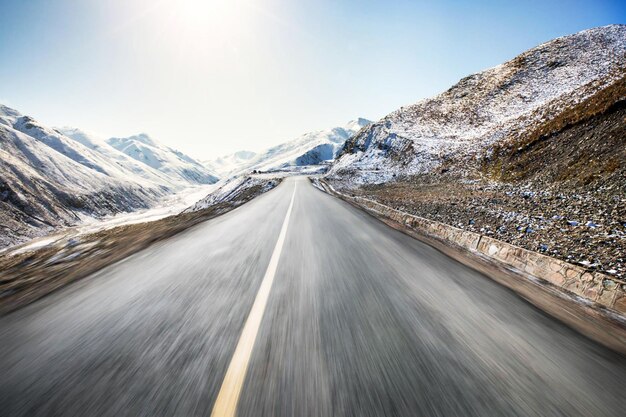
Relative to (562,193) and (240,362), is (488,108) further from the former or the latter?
(240,362)

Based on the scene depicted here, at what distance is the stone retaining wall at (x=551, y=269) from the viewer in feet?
11.2

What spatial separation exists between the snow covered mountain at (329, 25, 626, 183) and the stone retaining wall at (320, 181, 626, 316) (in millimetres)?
17949

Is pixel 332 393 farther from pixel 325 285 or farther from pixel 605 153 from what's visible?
pixel 605 153

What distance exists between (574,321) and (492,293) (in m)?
0.86

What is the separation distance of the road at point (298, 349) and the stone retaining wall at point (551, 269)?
37.7 inches

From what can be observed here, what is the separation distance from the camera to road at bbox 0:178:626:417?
5.88ft

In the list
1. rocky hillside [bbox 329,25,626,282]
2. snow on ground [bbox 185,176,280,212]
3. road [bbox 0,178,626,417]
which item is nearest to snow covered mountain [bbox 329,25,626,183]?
rocky hillside [bbox 329,25,626,282]

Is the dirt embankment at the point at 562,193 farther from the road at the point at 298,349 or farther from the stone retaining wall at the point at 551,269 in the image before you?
the road at the point at 298,349

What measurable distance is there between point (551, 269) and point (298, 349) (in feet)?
14.7

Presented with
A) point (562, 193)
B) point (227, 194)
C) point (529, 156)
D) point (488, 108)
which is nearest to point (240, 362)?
point (562, 193)

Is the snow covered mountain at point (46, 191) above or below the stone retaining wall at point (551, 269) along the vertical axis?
below

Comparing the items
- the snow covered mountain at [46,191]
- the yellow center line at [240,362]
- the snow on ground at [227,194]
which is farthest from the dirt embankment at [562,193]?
the snow covered mountain at [46,191]

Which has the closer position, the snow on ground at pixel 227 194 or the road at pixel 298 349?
the road at pixel 298 349

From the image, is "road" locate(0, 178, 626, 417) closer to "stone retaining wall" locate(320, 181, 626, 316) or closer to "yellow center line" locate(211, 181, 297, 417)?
"yellow center line" locate(211, 181, 297, 417)
